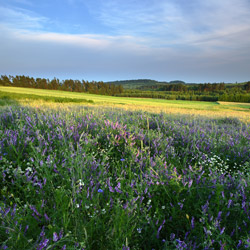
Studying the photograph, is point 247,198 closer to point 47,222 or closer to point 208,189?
point 208,189

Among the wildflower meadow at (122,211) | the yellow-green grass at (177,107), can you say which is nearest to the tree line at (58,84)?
the yellow-green grass at (177,107)

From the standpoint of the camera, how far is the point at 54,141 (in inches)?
121

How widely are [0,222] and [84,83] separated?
73248mm

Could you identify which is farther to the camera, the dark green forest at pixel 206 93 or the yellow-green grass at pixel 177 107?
the dark green forest at pixel 206 93

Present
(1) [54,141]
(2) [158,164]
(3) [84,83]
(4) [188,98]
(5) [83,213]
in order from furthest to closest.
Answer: (3) [84,83] < (4) [188,98] < (1) [54,141] < (2) [158,164] < (5) [83,213]

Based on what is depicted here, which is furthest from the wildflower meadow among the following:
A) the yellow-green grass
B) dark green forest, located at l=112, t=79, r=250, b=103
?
dark green forest, located at l=112, t=79, r=250, b=103

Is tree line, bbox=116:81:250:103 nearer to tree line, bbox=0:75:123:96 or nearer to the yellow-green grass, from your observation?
tree line, bbox=0:75:123:96

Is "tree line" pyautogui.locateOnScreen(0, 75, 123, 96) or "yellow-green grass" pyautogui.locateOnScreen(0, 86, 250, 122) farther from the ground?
"tree line" pyautogui.locateOnScreen(0, 75, 123, 96)

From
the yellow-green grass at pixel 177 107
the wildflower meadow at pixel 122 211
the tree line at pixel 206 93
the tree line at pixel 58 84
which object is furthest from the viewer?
the tree line at pixel 58 84

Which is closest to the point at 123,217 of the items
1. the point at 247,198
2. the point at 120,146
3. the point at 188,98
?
the point at 247,198

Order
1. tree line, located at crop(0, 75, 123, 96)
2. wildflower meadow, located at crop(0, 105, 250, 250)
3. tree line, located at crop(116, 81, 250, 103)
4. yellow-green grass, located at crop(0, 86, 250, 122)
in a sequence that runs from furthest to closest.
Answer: tree line, located at crop(0, 75, 123, 96) → tree line, located at crop(116, 81, 250, 103) → yellow-green grass, located at crop(0, 86, 250, 122) → wildflower meadow, located at crop(0, 105, 250, 250)

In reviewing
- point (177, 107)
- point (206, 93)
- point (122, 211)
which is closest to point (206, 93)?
point (206, 93)

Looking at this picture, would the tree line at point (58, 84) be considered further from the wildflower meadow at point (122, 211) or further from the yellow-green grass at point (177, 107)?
the wildflower meadow at point (122, 211)

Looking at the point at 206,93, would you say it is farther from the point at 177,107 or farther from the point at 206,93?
the point at 177,107
